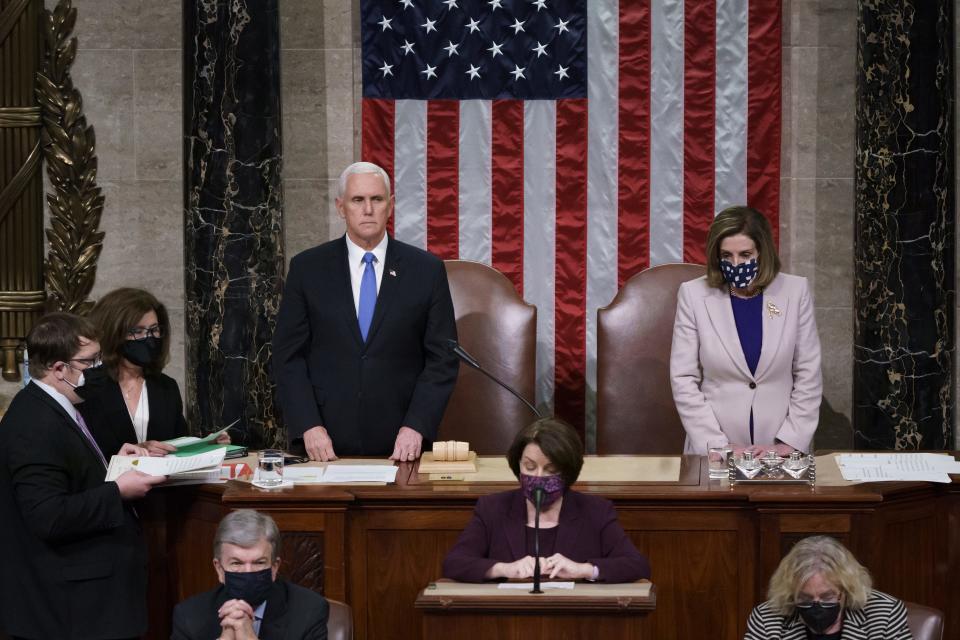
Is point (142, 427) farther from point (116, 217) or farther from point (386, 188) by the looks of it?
point (116, 217)

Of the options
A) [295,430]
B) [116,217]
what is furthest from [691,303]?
[116,217]

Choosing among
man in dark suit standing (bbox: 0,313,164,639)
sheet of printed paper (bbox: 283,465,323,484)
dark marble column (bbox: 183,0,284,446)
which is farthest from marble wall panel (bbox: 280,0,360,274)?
man in dark suit standing (bbox: 0,313,164,639)

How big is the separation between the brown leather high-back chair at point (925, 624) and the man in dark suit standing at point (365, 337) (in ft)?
7.38

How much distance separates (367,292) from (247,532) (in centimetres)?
199

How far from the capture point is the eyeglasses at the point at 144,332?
5.23 m

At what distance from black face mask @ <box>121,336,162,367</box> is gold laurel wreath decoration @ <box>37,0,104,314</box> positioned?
2.86 meters

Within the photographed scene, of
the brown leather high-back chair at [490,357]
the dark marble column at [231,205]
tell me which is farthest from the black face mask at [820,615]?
the dark marble column at [231,205]

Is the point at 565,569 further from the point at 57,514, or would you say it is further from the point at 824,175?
the point at 824,175

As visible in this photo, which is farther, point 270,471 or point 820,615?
point 270,471

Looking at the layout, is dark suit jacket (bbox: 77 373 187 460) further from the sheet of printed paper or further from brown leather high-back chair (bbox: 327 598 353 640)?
brown leather high-back chair (bbox: 327 598 353 640)

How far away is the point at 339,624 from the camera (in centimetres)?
412

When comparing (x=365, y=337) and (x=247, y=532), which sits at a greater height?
(x=365, y=337)

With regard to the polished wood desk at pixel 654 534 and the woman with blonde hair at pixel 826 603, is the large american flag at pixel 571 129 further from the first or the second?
the woman with blonde hair at pixel 826 603

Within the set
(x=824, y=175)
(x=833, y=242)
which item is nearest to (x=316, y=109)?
(x=824, y=175)
